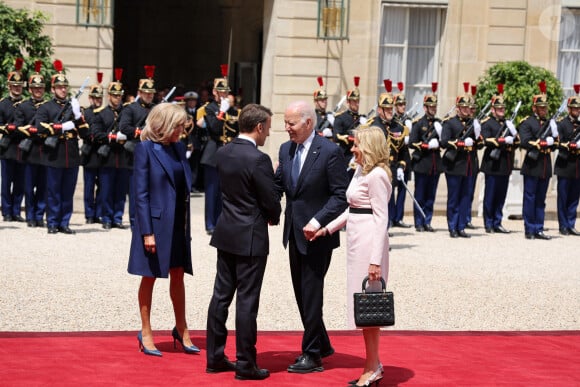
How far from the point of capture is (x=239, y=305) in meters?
7.90

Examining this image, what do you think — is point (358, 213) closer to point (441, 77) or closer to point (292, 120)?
point (292, 120)

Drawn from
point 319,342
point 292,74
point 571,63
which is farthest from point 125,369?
point 571,63

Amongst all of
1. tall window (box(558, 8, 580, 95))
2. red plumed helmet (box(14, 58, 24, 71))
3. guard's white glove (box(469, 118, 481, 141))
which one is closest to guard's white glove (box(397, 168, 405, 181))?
guard's white glove (box(469, 118, 481, 141))

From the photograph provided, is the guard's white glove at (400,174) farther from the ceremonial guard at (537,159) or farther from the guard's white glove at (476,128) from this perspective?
the ceremonial guard at (537,159)

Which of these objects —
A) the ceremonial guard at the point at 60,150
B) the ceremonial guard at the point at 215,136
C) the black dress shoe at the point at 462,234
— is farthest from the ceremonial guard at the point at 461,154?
the ceremonial guard at the point at 60,150

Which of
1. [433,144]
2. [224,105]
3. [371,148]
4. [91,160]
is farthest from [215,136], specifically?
[371,148]

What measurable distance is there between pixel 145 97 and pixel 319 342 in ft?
27.1

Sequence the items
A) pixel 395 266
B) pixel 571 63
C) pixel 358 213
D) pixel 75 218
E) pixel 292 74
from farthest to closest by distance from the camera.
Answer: pixel 571 63
pixel 292 74
pixel 75 218
pixel 395 266
pixel 358 213

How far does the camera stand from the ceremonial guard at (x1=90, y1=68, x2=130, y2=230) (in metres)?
15.9

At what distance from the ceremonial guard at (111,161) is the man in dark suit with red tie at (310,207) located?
791 centimetres

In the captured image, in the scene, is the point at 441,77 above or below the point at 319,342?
above

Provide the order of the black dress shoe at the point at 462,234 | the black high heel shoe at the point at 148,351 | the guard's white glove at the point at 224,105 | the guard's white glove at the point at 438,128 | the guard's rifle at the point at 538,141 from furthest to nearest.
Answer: the guard's white glove at the point at 438,128 < the guard's rifle at the point at 538,141 < the black dress shoe at the point at 462,234 < the guard's white glove at the point at 224,105 < the black high heel shoe at the point at 148,351

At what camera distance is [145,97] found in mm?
15938

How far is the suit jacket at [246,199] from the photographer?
7855 millimetres
